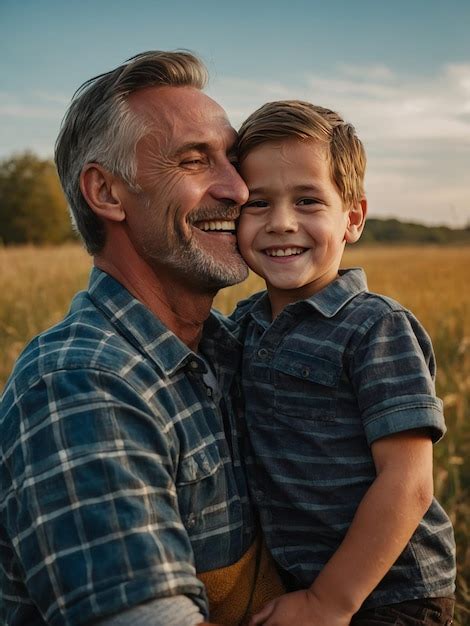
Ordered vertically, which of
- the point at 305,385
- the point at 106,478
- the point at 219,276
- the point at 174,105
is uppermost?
the point at 174,105

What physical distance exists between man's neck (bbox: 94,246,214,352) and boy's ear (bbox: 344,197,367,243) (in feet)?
1.72

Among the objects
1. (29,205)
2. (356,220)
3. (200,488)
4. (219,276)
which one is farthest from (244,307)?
(29,205)

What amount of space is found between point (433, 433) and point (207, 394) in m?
0.66

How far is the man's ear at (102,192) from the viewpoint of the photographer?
2545mm

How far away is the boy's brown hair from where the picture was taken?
7.73ft

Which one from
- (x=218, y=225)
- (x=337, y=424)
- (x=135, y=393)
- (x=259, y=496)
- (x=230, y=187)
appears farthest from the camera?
(x=218, y=225)

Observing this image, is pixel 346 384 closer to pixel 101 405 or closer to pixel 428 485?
pixel 428 485

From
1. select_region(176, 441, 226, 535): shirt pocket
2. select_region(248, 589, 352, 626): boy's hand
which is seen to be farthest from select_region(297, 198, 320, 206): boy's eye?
select_region(248, 589, 352, 626): boy's hand

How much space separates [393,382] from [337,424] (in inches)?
8.2

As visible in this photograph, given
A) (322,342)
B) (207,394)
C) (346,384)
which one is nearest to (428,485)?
(346,384)

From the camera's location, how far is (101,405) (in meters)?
1.79

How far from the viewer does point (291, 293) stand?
2.46 meters

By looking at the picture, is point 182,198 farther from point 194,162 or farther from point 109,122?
point 109,122

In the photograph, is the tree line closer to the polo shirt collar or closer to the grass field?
the grass field
